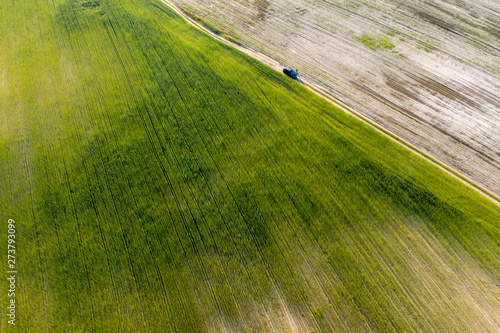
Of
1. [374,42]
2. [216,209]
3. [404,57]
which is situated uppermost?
[374,42]

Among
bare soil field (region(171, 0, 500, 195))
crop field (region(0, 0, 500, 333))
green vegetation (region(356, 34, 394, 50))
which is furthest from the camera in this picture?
green vegetation (region(356, 34, 394, 50))

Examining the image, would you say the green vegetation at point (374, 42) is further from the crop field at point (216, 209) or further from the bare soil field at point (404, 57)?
the crop field at point (216, 209)

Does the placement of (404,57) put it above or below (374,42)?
below

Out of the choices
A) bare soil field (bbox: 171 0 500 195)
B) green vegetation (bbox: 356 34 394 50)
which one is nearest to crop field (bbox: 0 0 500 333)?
bare soil field (bbox: 171 0 500 195)

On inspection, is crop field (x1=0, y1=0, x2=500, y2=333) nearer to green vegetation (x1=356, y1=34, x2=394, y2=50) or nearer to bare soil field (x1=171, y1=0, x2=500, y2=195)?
bare soil field (x1=171, y1=0, x2=500, y2=195)

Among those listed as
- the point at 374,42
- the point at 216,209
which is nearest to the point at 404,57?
the point at 374,42

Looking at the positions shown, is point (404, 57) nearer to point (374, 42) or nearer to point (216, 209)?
point (374, 42)
